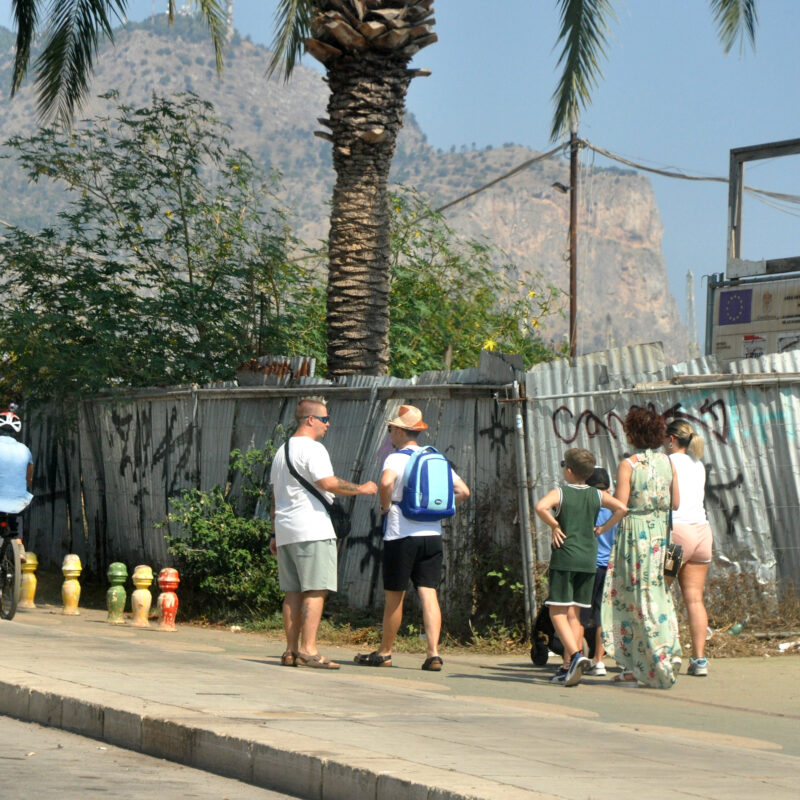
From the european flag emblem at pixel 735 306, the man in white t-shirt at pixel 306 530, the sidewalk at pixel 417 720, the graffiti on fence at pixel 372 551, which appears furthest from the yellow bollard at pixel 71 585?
the european flag emblem at pixel 735 306

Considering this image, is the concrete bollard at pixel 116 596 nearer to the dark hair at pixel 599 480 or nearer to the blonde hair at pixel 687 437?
the dark hair at pixel 599 480

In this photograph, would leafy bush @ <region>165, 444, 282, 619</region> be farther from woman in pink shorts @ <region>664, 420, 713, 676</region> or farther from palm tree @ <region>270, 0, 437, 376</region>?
woman in pink shorts @ <region>664, 420, 713, 676</region>

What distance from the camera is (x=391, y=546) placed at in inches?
362

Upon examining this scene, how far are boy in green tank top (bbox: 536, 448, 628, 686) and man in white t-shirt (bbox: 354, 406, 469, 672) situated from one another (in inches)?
32.2

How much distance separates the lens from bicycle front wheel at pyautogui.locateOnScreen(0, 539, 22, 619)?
1145 centimetres

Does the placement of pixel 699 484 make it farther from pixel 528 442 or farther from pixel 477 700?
pixel 477 700

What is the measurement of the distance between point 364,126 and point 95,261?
11.4 feet

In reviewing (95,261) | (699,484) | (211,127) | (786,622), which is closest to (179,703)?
(699,484)

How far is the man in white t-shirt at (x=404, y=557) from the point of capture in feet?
29.7

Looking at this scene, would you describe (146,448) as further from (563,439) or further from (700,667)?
(700,667)

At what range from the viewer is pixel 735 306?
48.3 feet

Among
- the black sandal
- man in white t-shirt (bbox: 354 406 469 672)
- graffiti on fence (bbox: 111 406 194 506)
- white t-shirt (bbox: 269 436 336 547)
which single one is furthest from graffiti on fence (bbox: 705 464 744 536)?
graffiti on fence (bbox: 111 406 194 506)

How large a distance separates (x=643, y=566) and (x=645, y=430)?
0.87 m

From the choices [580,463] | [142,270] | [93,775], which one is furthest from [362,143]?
[93,775]
